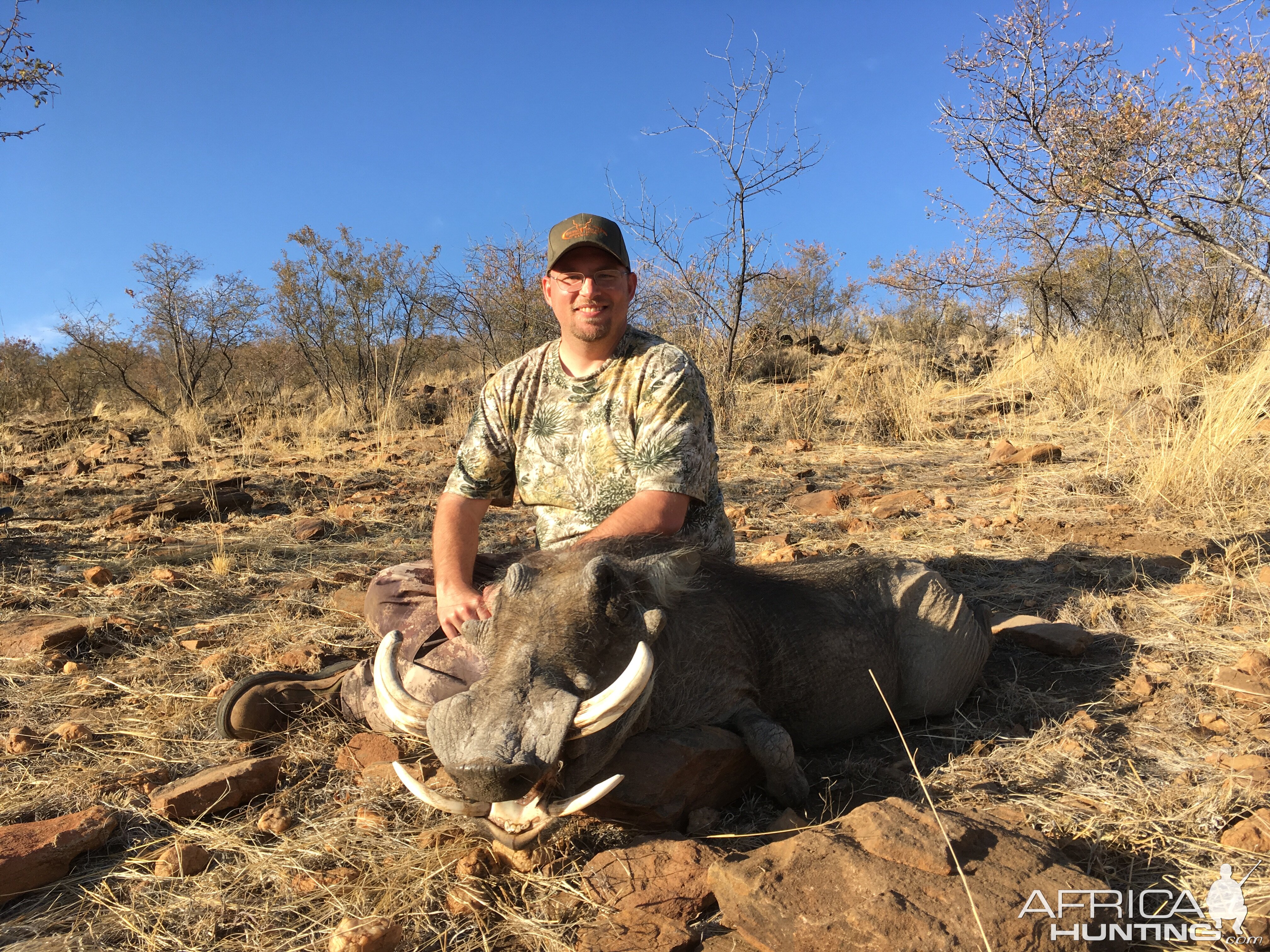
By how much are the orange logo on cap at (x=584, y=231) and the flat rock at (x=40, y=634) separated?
2.90 meters

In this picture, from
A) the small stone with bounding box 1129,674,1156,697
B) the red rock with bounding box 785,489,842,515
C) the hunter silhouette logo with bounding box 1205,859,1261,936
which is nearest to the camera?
the hunter silhouette logo with bounding box 1205,859,1261,936

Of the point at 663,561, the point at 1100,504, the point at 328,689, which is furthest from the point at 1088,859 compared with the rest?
the point at 1100,504

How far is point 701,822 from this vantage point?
6.86 feet

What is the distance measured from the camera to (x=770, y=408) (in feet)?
29.5

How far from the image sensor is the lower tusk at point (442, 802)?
1706 mm

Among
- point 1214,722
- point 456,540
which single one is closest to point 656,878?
point 456,540

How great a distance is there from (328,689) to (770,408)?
22.7 ft

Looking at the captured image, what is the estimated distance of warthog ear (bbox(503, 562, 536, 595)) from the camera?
2.11 m

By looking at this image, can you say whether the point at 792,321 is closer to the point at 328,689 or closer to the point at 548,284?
the point at 548,284

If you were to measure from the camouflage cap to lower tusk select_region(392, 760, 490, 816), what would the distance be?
2.06 metres

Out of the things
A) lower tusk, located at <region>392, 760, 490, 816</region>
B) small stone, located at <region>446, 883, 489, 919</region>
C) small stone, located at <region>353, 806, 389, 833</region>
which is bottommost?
small stone, located at <region>446, 883, 489, 919</region>

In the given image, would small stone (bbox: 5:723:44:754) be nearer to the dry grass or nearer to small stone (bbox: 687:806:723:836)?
the dry grass

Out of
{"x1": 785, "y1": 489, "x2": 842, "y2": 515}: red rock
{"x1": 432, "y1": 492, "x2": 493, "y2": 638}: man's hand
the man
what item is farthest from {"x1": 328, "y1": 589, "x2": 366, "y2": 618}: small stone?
{"x1": 785, "y1": 489, "x2": 842, "y2": 515}: red rock
